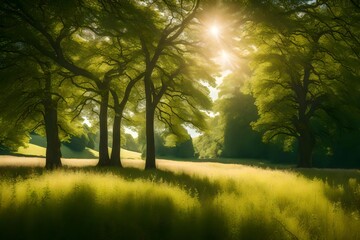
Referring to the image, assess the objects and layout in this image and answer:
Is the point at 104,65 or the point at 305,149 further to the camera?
the point at 305,149

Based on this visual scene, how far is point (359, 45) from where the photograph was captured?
12703mm

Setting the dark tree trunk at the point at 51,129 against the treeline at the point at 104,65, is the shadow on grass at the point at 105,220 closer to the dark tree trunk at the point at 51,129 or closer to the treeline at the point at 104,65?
the treeline at the point at 104,65

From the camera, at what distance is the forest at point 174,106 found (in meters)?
6.66

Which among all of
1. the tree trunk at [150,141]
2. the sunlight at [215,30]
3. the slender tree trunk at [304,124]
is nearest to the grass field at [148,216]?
the sunlight at [215,30]

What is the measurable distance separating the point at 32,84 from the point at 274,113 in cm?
1711

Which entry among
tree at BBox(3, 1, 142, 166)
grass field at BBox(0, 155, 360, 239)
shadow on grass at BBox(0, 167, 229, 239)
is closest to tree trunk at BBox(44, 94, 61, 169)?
tree at BBox(3, 1, 142, 166)

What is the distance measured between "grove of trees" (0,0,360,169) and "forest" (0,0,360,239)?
10cm

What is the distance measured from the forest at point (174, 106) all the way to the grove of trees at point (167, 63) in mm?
96

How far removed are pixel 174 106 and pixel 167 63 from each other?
3.38 metres

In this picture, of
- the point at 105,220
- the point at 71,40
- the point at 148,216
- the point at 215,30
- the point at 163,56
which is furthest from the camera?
the point at 163,56

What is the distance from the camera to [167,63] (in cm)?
2152

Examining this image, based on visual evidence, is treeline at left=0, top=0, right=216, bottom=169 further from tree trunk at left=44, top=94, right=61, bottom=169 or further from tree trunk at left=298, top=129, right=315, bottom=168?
tree trunk at left=298, top=129, right=315, bottom=168

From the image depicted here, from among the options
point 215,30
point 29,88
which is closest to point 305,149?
point 215,30

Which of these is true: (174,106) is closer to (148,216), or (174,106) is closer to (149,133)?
(149,133)
